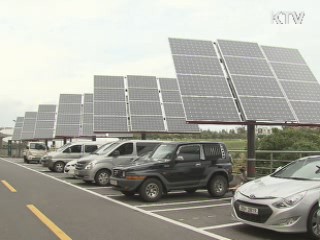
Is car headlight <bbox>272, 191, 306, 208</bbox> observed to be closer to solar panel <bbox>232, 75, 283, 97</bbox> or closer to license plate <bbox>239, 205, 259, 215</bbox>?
license plate <bbox>239, 205, 259, 215</bbox>

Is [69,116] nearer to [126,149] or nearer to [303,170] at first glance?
[126,149]

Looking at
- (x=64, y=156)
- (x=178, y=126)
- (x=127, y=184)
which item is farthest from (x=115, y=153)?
(x=178, y=126)

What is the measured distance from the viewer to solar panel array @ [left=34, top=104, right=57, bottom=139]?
5220cm

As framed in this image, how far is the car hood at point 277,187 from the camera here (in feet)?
25.8

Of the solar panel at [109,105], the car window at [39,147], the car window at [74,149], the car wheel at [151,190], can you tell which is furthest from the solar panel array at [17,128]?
the car wheel at [151,190]

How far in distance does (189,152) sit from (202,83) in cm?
618

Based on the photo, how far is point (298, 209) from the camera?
7539 mm

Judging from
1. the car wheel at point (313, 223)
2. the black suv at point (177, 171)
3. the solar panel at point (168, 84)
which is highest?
the solar panel at point (168, 84)

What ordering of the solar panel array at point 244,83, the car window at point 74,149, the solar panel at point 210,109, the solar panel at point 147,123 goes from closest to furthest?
the solar panel at point 210,109 < the solar panel array at point 244,83 < the car window at point 74,149 < the solar panel at point 147,123

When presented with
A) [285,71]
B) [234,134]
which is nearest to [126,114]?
[285,71]

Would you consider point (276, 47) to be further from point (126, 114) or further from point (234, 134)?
point (234, 134)

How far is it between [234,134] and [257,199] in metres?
49.4

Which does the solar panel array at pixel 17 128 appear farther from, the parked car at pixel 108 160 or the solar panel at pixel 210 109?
the solar panel at pixel 210 109

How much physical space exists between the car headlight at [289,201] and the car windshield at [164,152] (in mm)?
5680
